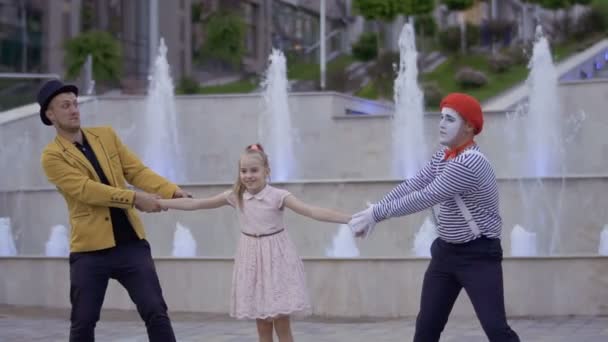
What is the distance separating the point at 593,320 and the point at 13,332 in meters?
4.92

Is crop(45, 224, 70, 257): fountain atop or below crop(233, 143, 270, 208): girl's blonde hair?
below

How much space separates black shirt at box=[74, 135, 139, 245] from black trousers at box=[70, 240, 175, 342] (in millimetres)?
50

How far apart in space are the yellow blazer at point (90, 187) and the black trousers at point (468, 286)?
1631mm

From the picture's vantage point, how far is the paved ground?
916cm

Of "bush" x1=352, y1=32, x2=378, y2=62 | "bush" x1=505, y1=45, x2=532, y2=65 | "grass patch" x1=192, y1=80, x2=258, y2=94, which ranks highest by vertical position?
"bush" x1=352, y1=32, x2=378, y2=62

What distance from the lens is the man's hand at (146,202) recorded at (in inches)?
248

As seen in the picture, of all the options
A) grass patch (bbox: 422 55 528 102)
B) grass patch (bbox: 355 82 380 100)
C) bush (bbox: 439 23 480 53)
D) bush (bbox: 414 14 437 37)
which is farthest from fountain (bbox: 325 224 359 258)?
bush (bbox: 414 14 437 37)

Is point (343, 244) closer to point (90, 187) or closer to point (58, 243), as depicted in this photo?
point (58, 243)

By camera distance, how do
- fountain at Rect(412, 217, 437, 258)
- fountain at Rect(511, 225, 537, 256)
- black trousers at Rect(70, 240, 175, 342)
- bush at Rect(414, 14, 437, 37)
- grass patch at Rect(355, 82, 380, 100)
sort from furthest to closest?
1. bush at Rect(414, 14, 437, 37)
2. grass patch at Rect(355, 82, 380, 100)
3. fountain at Rect(511, 225, 537, 256)
4. fountain at Rect(412, 217, 437, 258)
5. black trousers at Rect(70, 240, 175, 342)

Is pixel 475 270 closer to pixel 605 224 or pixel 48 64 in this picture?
pixel 605 224

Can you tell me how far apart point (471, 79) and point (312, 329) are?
82.9ft

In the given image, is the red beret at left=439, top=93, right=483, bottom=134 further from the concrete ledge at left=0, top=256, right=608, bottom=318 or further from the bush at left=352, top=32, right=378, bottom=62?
the bush at left=352, top=32, right=378, bottom=62

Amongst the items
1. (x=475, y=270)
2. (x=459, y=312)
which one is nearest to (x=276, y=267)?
(x=475, y=270)

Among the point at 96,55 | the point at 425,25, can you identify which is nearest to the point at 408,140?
the point at 96,55
